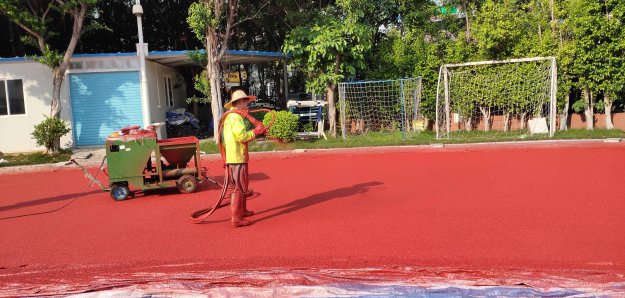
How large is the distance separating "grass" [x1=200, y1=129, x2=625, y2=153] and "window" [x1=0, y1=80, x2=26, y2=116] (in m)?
6.32

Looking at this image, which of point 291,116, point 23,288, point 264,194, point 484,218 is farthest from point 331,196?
point 291,116

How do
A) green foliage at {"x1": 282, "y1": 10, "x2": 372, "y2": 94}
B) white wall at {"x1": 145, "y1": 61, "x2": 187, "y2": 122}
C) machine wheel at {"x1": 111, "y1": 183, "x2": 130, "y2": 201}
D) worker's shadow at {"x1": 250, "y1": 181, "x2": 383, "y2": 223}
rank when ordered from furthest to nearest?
white wall at {"x1": 145, "y1": 61, "x2": 187, "y2": 122}, green foliage at {"x1": 282, "y1": 10, "x2": 372, "y2": 94}, machine wheel at {"x1": 111, "y1": 183, "x2": 130, "y2": 201}, worker's shadow at {"x1": 250, "y1": 181, "x2": 383, "y2": 223}

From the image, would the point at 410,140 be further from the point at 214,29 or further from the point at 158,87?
the point at 158,87

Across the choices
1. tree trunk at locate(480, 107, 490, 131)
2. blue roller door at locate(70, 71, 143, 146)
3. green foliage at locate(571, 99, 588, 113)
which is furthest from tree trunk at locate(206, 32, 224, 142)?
green foliage at locate(571, 99, 588, 113)

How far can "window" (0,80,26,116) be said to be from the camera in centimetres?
1741

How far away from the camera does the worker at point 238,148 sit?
679 centimetres

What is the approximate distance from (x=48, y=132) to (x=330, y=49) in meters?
9.30

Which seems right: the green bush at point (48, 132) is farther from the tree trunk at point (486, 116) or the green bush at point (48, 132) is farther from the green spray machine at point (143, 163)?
the tree trunk at point (486, 116)

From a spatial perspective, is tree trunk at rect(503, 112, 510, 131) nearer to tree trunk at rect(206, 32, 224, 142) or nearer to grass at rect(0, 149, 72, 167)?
tree trunk at rect(206, 32, 224, 142)

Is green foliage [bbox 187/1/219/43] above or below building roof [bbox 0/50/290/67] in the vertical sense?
above

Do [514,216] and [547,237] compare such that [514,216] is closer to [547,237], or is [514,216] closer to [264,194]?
[547,237]

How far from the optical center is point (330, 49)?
1752 centimetres

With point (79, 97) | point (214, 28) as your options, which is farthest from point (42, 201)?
point (79, 97)

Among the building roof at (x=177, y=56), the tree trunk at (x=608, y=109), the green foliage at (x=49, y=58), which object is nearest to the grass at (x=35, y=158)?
the green foliage at (x=49, y=58)
